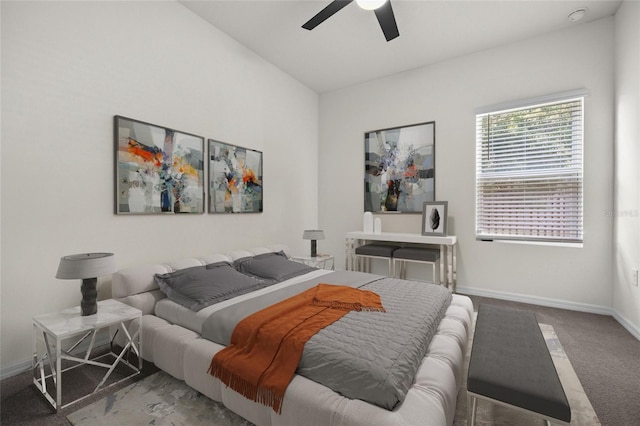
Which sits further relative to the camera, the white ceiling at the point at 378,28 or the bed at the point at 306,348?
the white ceiling at the point at 378,28

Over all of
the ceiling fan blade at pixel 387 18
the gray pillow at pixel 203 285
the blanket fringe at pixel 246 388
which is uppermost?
the ceiling fan blade at pixel 387 18

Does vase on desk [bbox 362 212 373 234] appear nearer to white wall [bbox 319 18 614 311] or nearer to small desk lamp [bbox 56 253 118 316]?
white wall [bbox 319 18 614 311]

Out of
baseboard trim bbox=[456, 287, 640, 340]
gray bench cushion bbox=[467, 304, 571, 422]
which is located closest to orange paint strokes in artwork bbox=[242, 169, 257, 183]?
gray bench cushion bbox=[467, 304, 571, 422]

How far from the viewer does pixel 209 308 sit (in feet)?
6.68

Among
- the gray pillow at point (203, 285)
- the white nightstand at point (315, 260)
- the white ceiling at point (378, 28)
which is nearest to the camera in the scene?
the gray pillow at point (203, 285)

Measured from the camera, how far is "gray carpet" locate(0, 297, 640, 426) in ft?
5.16

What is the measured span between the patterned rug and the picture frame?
7.10 ft

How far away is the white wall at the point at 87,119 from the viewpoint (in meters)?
1.92

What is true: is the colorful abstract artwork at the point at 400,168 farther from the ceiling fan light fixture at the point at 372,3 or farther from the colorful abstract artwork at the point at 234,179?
the ceiling fan light fixture at the point at 372,3

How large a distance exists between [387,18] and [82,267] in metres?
2.98

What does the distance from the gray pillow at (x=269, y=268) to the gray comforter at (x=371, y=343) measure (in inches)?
22.9

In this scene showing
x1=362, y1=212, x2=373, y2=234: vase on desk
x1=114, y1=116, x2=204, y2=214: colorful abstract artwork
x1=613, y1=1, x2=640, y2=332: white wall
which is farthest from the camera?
x1=362, y1=212, x2=373, y2=234: vase on desk

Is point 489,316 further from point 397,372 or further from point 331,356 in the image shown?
point 331,356

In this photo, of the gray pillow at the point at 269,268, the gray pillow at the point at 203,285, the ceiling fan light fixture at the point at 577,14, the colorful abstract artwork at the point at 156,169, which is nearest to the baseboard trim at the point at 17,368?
the gray pillow at the point at 203,285
